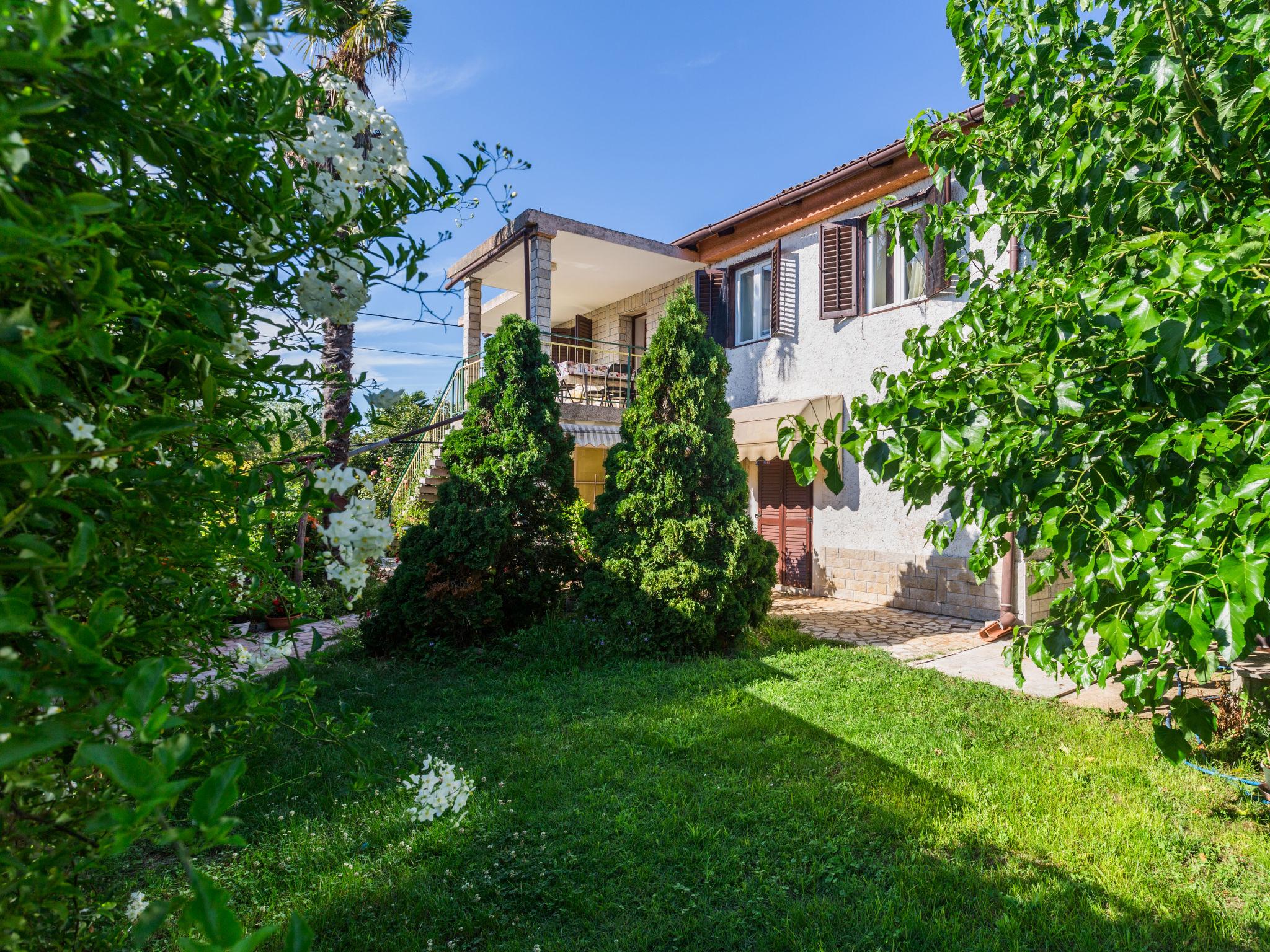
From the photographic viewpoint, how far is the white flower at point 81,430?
3.56ft

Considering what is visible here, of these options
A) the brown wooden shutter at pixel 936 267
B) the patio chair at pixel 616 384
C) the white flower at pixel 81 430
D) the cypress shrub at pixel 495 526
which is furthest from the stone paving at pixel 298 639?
the brown wooden shutter at pixel 936 267

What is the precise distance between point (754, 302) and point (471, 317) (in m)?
6.16

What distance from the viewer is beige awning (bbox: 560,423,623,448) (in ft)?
45.5

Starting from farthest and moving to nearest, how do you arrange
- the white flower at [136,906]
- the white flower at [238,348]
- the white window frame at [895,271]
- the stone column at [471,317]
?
the stone column at [471,317], the white window frame at [895,271], the white flower at [136,906], the white flower at [238,348]

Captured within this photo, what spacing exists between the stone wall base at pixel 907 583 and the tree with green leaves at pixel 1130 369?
26.9 feet

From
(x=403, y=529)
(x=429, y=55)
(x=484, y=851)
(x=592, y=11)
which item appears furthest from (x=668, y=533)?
(x=429, y=55)

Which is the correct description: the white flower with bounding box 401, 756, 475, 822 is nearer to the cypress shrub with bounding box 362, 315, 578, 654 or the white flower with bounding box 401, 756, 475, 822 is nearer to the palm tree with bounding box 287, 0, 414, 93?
the cypress shrub with bounding box 362, 315, 578, 654

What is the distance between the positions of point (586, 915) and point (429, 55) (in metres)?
15.4

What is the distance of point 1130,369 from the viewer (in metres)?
2.59

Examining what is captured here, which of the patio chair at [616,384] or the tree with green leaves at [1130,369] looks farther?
the patio chair at [616,384]

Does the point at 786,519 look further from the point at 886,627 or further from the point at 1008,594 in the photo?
the point at 1008,594

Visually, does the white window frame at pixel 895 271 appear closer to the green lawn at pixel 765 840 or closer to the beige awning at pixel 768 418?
the beige awning at pixel 768 418

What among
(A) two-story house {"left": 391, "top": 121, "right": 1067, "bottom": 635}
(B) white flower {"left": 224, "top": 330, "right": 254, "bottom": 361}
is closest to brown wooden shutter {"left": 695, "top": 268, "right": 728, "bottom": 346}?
(A) two-story house {"left": 391, "top": 121, "right": 1067, "bottom": 635}

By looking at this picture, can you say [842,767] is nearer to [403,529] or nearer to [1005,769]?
[1005,769]
